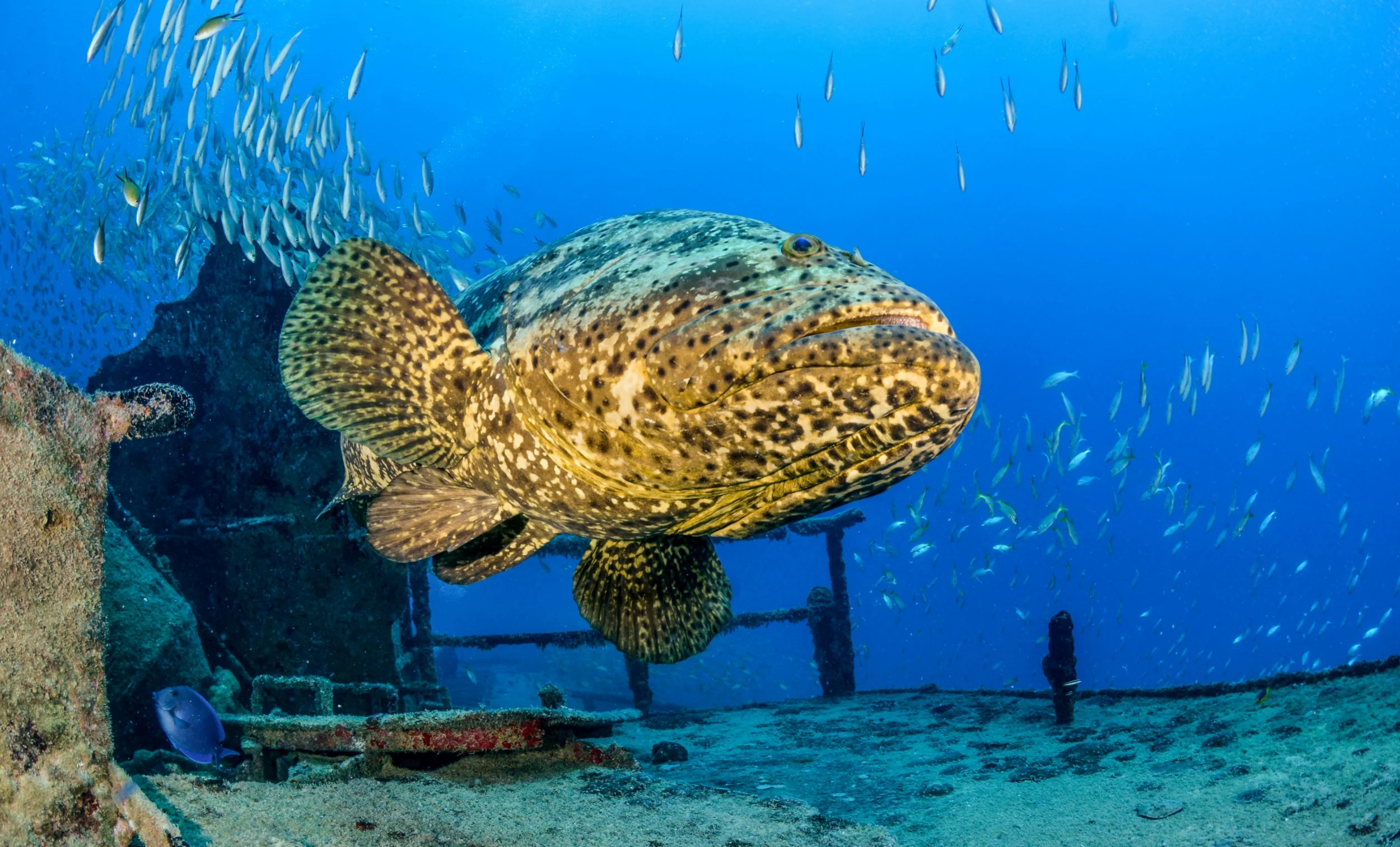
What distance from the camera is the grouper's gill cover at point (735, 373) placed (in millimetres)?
1923

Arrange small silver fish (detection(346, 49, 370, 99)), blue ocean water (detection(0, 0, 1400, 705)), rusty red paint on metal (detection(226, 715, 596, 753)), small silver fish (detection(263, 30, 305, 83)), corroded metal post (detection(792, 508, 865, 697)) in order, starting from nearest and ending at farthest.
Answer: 1. rusty red paint on metal (detection(226, 715, 596, 753))
2. small silver fish (detection(263, 30, 305, 83))
3. small silver fish (detection(346, 49, 370, 99))
4. corroded metal post (detection(792, 508, 865, 697))
5. blue ocean water (detection(0, 0, 1400, 705))

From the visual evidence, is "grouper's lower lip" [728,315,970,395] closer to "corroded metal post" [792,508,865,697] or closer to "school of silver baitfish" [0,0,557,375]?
"school of silver baitfish" [0,0,557,375]

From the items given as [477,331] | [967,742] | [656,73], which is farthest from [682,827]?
[656,73]

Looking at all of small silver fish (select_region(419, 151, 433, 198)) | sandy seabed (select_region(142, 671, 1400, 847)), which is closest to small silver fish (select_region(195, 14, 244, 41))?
small silver fish (select_region(419, 151, 433, 198))

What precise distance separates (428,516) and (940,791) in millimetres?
4551

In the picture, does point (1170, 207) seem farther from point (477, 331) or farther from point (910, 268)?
point (477, 331)

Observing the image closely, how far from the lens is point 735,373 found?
198cm

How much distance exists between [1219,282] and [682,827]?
143 metres

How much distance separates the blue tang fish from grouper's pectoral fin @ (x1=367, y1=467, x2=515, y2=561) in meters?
2.58

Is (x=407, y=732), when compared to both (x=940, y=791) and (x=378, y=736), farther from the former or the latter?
(x=940, y=791)

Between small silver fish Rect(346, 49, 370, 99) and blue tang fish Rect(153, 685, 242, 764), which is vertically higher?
small silver fish Rect(346, 49, 370, 99)

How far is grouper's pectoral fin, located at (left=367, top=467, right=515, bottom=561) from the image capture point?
318cm

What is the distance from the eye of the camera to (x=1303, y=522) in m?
129

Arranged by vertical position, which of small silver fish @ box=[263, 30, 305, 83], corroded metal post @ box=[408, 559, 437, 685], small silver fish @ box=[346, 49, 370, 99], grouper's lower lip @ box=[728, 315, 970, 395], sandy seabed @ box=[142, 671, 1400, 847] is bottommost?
sandy seabed @ box=[142, 671, 1400, 847]
